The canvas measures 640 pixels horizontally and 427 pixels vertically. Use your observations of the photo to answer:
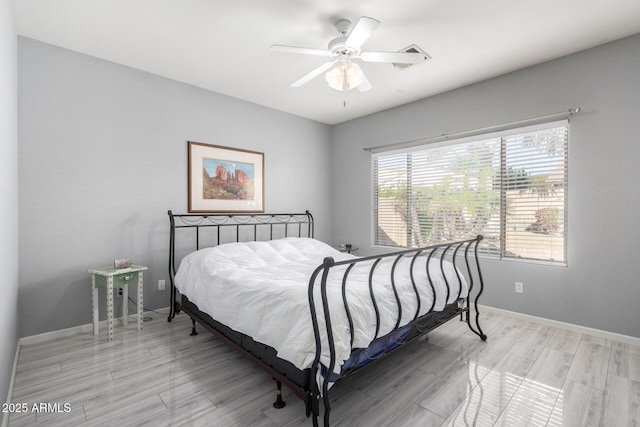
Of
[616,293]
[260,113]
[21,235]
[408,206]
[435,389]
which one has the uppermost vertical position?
[260,113]

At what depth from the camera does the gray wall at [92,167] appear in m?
2.58

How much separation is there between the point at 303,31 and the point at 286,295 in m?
2.09

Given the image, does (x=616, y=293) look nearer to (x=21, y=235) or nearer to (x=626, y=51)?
(x=626, y=51)

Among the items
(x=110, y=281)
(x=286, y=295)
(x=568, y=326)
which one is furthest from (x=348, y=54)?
(x=568, y=326)

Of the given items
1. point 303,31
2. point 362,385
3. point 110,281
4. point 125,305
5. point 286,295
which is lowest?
point 362,385

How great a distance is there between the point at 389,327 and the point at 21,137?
10.8 ft

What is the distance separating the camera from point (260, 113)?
4164 mm

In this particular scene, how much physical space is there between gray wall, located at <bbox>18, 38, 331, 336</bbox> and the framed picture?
12cm

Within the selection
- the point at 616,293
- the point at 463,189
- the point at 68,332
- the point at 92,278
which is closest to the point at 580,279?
the point at 616,293

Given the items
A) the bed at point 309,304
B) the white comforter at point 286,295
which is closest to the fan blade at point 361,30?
the bed at point 309,304

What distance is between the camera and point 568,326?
2.88m

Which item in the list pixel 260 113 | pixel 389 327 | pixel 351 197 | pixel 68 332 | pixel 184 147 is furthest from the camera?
pixel 351 197

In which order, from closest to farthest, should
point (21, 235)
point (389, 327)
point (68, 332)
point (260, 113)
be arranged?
point (389, 327) → point (21, 235) → point (68, 332) → point (260, 113)

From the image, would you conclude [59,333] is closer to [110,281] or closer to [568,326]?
[110,281]
